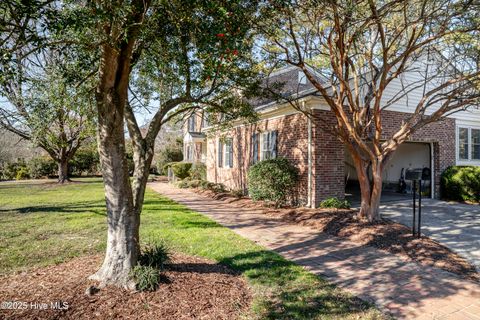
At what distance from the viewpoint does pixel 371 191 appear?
7.68m

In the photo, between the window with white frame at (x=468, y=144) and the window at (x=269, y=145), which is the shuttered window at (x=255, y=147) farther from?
the window with white frame at (x=468, y=144)

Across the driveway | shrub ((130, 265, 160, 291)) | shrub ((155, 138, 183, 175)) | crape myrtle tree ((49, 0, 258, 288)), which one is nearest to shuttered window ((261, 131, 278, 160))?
the driveway

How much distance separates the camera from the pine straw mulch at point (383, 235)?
4.91 metres

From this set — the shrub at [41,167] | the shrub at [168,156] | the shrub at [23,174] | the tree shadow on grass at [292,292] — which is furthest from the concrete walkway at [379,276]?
the shrub at [23,174]

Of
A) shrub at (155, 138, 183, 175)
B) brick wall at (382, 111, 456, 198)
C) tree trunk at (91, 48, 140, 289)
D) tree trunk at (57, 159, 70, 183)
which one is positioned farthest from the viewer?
shrub at (155, 138, 183, 175)

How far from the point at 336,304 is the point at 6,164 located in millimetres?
32493

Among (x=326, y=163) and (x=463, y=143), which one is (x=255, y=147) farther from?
(x=463, y=143)

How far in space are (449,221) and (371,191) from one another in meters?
2.43

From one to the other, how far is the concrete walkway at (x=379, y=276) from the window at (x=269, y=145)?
15.0 feet

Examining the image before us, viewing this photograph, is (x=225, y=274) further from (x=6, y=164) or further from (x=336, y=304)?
(x=6, y=164)

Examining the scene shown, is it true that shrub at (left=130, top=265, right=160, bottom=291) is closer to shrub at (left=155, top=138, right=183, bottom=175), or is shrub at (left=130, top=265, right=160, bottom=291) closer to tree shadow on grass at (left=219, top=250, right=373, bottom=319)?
tree shadow on grass at (left=219, top=250, right=373, bottom=319)

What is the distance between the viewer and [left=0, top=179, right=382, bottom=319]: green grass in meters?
3.47

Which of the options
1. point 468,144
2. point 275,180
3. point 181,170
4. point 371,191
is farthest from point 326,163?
point 181,170

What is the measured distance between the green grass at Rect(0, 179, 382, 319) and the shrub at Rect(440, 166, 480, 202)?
9929 mm
